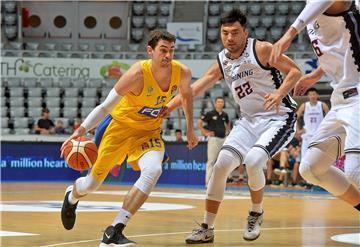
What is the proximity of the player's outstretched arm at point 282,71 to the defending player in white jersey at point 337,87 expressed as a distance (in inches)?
14.0

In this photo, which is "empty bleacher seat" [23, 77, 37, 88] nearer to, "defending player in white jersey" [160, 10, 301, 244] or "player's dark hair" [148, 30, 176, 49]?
"defending player in white jersey" [160, 10, 301, 244]

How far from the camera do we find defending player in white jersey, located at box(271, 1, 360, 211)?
5664 mm

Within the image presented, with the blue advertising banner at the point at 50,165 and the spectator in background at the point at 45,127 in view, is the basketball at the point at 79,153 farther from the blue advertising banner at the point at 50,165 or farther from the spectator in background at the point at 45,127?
the spectator in background at the point at 45,127

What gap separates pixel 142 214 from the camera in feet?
32.8

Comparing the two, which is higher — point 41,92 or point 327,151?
point 327,151

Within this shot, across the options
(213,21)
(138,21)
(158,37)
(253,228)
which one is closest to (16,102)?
(138,21)

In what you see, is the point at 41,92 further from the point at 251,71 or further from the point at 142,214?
the point at 251,71

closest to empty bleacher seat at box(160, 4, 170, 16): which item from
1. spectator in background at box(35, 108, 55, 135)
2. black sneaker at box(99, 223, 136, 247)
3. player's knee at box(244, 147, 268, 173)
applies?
spectator in background at box(35, 108, 55, 135)

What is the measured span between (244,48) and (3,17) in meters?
24.4

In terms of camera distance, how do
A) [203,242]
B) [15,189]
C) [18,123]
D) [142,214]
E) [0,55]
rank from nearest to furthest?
[203,242] → [142,214] → [15,189] → [18,123] → [0,55]

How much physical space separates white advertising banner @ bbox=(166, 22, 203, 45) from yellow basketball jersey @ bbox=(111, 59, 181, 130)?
71.0ft

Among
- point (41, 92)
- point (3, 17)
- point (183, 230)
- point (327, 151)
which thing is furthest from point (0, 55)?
point (327, 151)

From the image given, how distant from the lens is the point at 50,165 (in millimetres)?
20344

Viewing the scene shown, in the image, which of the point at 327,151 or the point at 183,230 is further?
the point at 183,230
